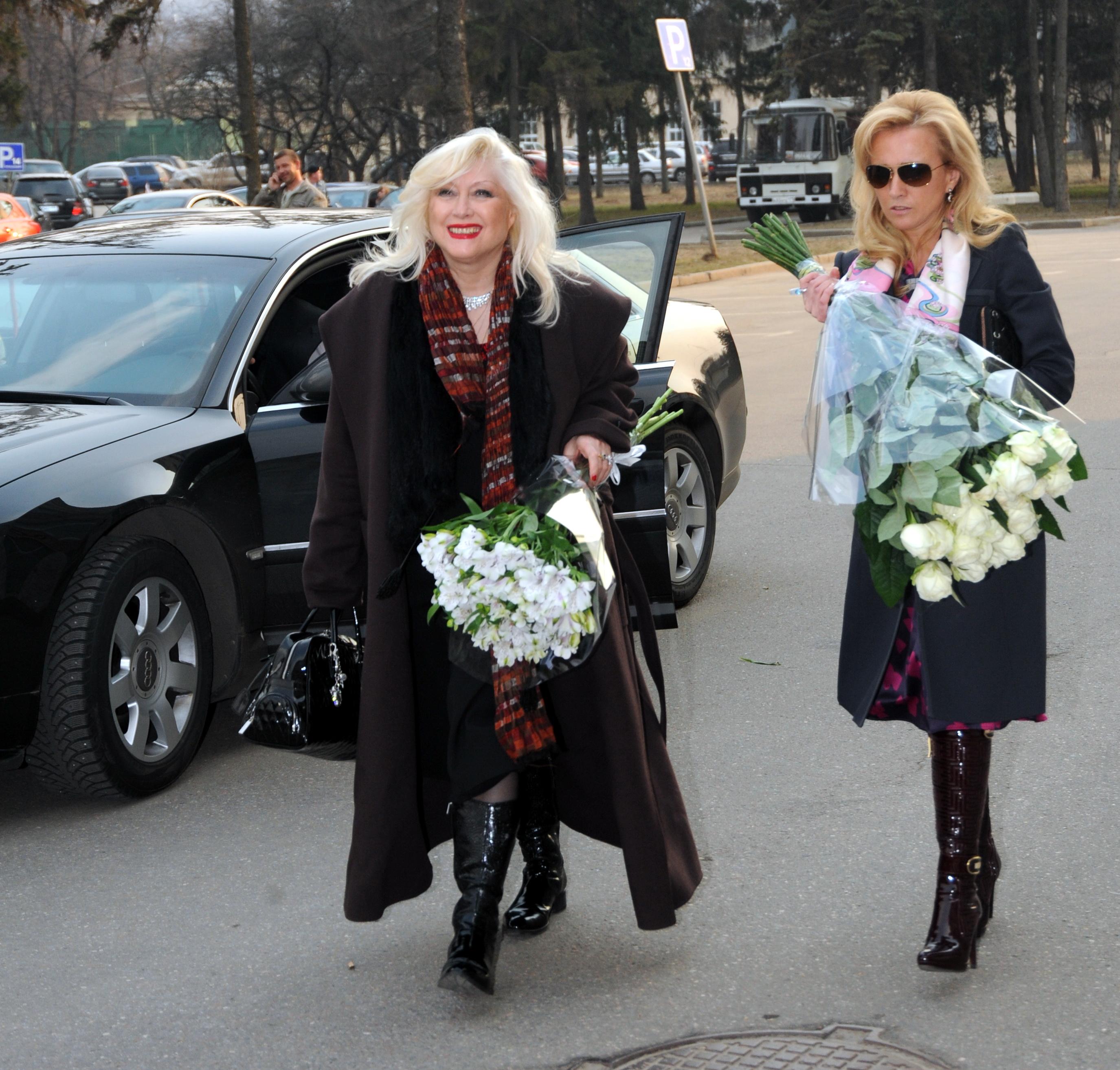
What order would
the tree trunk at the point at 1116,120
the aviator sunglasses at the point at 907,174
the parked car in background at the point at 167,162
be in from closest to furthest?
the aviator sunglasses at the point at 907,174
the tree trunk at the point at 1116,120
the parked car in background at the point at 167,162

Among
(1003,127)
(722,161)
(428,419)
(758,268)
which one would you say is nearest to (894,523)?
(428,419)

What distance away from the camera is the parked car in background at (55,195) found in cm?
4169

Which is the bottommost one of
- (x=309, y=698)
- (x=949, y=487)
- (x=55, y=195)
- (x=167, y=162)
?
(x=309, y=698)

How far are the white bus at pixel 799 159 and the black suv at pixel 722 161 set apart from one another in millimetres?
23462

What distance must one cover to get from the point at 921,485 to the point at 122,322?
3.12 m

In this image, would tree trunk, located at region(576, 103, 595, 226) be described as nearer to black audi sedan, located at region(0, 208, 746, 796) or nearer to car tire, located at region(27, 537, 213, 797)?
black audi sedan, located at region(0, 208, 746, 796)

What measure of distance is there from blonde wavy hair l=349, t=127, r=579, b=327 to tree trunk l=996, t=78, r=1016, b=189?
1875 inches

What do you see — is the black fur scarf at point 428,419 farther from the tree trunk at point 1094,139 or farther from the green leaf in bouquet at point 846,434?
the tree trunk at point 1094,139

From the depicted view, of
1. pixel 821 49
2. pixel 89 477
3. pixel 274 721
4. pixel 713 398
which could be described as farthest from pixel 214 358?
pixel 821 49

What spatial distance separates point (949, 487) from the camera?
9.91 feet

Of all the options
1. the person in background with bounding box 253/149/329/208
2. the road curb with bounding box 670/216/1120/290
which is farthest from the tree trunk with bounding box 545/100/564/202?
the person in background with bounding box 253/149/329/208

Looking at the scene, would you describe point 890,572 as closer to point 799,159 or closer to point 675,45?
point 675,45

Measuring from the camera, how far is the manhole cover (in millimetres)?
2869

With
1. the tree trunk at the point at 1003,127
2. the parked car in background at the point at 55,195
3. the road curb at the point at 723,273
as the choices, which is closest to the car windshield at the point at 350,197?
the road curb at the point at 723,273
